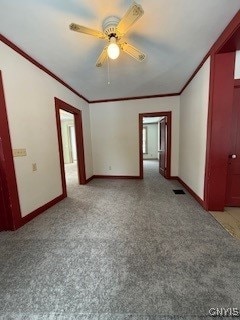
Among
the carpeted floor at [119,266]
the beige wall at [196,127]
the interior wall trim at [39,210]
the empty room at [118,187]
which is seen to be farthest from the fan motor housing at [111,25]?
the interior wall trim at [39,210]

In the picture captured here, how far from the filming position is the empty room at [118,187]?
116 cm

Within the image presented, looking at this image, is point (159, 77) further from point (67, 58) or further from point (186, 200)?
point (186, 200)

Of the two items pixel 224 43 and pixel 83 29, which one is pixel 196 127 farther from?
pixel 83 29

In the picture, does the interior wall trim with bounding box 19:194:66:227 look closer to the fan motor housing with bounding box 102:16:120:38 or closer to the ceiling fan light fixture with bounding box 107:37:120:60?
the ceiling fan light fixture with bounding box 107:37:120:60

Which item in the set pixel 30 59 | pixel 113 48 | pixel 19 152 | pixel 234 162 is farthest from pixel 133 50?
pixel 234 162

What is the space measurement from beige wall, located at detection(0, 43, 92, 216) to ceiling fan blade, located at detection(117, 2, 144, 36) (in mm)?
1558

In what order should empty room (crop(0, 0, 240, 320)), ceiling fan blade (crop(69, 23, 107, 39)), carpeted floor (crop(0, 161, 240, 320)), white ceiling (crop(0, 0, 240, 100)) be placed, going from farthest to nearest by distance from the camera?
white ceiling (crop(0, 0, 240, 100)) < ceiling fan blade (crop(69, 23, 107, 39)) < empty room (crop(0, 0, 240, 320)) < carpeted floor (crop(0, 161, 240, 320))

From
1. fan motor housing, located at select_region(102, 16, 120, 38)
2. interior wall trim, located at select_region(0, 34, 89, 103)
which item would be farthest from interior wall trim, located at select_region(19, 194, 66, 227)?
fan motor housing, located at select_region(102, 16, 120, 38)

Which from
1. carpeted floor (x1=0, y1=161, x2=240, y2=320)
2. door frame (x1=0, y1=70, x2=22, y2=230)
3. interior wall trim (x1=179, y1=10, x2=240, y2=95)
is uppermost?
interior wall trim (x1=179, y1=10, x2=240, y2=95)

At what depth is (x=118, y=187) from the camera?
381cm

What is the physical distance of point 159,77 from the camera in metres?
3.08

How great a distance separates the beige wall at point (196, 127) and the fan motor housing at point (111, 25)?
5.11ft

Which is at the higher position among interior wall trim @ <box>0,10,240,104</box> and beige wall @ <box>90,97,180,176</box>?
interior wall trim @ <box>0,10,240,104</box>

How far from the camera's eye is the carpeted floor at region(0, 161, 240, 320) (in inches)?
41.5
